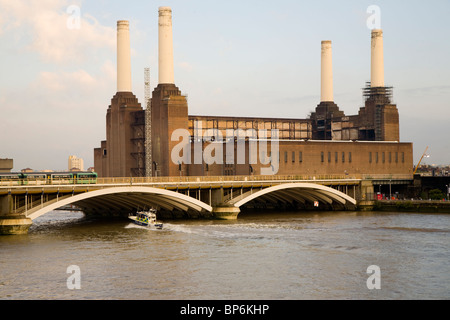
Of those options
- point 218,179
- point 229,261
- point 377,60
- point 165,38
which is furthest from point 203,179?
point 377,60

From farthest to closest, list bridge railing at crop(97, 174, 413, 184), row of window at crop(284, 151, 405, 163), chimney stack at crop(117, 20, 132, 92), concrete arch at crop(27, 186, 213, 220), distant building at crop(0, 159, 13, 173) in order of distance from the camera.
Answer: row of window at crop(284, 151, 405, 163) → chimney stack at crop(117, 20, 132, 92) → distant building at crop(0, 159, 13, 173) → bridge railing at crop(97, 174, 413, 184) → concrete arch at crop(27, 186, 213, 220)

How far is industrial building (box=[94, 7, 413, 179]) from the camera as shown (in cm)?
10875

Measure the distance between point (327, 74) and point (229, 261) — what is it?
94165 mm

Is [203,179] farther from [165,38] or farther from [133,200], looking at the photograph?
[165,38]

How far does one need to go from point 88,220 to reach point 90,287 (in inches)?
1868

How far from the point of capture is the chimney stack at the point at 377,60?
421 ft

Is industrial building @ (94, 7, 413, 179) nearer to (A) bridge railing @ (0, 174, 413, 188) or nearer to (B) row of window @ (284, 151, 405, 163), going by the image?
(B) row of window @ (284, 151, 405, 163)

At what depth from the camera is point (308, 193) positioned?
99188 millimetres

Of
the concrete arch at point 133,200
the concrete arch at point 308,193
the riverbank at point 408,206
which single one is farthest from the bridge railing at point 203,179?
the riverbank at point 408,206

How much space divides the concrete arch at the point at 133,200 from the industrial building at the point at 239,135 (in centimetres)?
1408

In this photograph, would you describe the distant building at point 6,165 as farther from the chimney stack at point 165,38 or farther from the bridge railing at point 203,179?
the chimney stack at point 165,38

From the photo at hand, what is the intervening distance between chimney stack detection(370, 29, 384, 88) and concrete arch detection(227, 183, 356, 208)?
3876 centimetres

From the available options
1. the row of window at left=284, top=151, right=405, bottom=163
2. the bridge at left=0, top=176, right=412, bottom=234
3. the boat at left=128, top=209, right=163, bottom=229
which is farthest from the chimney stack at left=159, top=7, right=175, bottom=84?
the boat at left=128, top=209, right=163, bottom=229
